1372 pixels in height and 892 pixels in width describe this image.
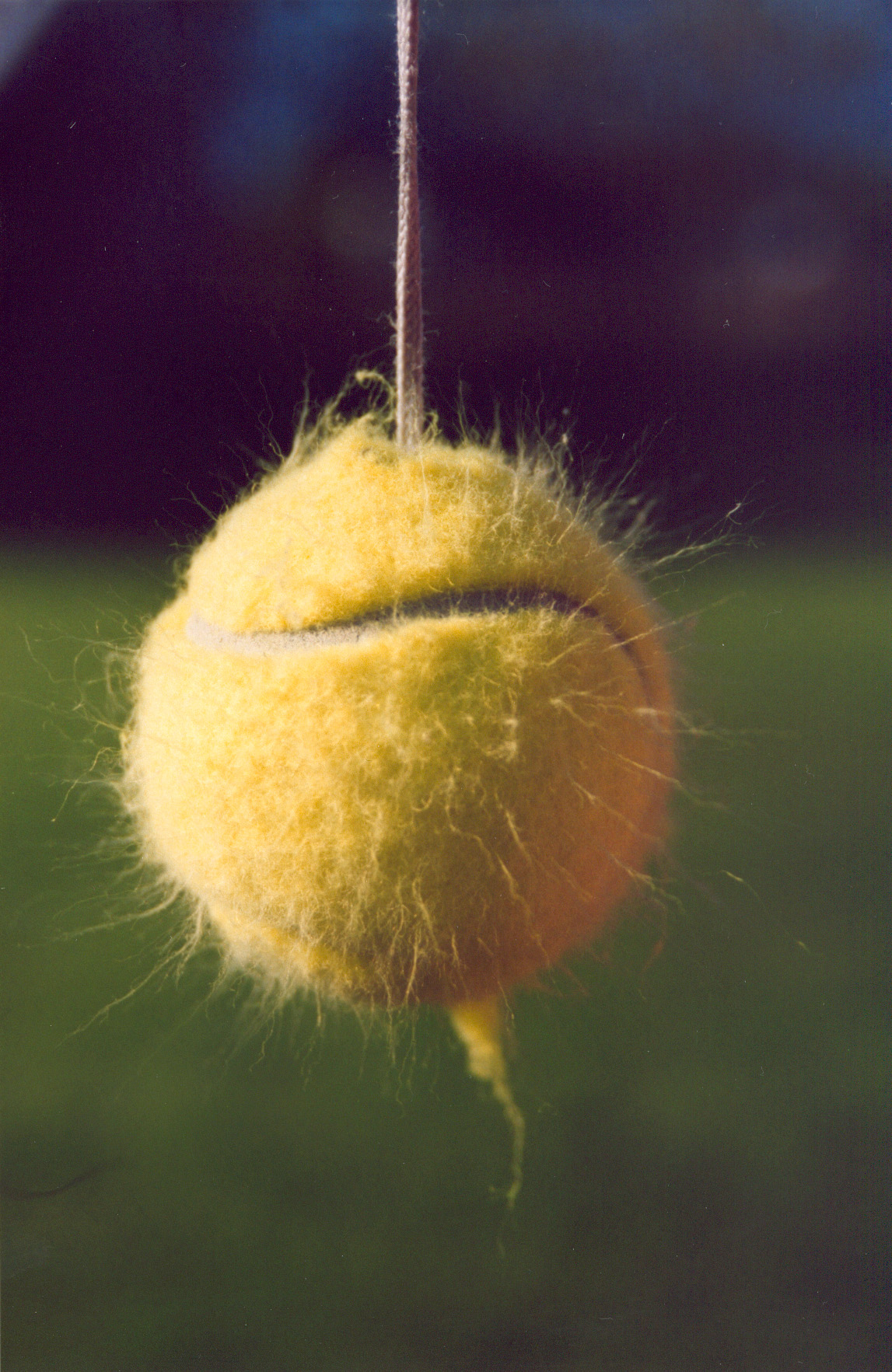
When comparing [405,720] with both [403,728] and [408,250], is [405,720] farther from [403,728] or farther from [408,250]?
[408,250]

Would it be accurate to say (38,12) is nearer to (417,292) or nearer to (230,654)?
(417,292)

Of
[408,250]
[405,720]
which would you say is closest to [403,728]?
[405,720]

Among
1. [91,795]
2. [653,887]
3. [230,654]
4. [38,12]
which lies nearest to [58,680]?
[91,795]

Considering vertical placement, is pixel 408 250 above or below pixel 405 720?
above

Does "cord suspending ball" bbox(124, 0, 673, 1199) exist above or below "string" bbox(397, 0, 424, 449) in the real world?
below

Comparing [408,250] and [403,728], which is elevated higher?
[408,250]

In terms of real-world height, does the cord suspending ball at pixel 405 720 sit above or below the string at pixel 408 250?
below

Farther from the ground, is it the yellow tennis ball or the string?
the string

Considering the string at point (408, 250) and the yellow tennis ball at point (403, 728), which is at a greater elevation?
the string at point (408, 250)
